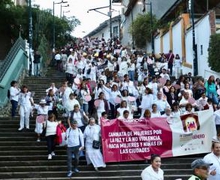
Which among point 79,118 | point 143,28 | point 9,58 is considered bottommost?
point 79,118

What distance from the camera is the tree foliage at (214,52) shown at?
27.2m

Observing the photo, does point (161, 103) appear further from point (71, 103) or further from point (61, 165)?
point (61, 165)

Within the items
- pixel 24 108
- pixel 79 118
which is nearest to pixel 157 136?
pixel 79 118

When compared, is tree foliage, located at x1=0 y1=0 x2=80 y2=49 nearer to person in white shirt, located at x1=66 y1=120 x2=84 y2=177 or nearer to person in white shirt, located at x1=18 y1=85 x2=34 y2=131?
person in white shirt, located at x1=18 y1=85 x2=34 y2=131

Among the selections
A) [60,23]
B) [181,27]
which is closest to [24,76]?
[181,27]

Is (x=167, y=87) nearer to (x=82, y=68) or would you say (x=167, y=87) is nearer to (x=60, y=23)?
(x=82, y=68)

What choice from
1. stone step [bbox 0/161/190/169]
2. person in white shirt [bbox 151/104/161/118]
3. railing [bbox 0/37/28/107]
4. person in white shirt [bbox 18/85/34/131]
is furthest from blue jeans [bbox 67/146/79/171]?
railing [bbox 0/37/28/107]

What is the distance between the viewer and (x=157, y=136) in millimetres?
16844

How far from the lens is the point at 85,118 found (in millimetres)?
17203

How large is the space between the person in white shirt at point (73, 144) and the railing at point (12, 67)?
7.76m

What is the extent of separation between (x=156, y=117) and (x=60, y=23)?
4090cm

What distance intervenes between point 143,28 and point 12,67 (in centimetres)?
2333

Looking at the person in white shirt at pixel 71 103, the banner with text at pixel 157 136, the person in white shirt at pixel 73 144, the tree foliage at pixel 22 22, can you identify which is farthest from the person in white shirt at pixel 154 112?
the tree foliage at pixel 22 22

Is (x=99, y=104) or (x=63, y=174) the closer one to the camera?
(x=63, y=174)
